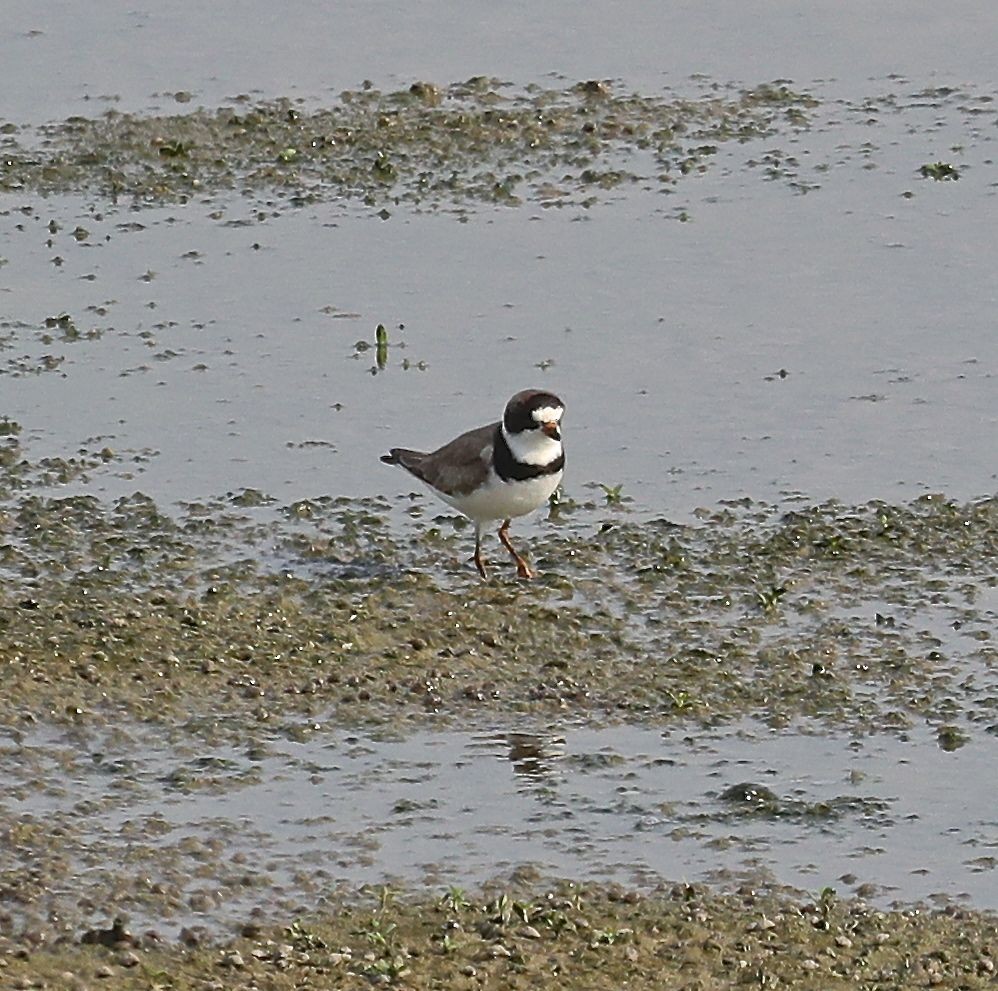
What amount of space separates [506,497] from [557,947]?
344 centimetres

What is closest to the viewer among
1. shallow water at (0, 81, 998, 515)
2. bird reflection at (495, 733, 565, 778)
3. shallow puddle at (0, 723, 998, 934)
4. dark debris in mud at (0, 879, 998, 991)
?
dark debris in mud at (0, 879, 998, 991)

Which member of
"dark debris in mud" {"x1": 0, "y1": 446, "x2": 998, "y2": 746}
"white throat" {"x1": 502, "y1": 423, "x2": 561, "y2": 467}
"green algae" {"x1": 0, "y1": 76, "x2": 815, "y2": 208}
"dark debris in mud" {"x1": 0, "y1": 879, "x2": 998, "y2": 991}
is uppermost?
"green algae" {"x1": 0, "y1": 76, "x2": 815, "y2": 208}

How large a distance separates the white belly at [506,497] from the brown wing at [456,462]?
0.05 meters

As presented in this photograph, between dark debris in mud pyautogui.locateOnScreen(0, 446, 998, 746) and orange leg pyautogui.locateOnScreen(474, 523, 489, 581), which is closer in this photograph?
dark debris in mud pyautogui.locateOnScreen(0, 446, 998, 746)

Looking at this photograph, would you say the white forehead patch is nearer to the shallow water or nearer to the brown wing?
the brown wing

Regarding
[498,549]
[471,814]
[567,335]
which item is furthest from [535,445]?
[567,335]

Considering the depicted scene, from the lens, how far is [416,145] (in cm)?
1711

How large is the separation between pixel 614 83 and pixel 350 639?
8.59 m

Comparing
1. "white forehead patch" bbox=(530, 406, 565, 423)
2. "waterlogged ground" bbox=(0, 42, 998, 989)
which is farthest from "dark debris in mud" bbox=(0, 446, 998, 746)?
"white forehead patch" bbox=(530, 406, 565, 423)

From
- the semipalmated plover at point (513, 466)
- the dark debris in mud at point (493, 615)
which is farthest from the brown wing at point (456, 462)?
the dark debris in mud at point (493, 615)

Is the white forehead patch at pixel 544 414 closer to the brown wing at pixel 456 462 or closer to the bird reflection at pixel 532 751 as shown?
the brown wing at pixel 456 462

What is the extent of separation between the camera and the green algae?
53.9 ft

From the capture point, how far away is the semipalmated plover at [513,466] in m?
11.1

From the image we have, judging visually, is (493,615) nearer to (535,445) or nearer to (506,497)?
(506,497)
